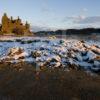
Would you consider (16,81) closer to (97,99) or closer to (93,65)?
(97,99)

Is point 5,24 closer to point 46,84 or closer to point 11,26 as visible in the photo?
point 11,26

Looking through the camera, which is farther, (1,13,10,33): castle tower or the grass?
(1,13,10,33): castle tower

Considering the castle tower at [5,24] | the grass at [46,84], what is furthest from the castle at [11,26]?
the grass at [46,84]

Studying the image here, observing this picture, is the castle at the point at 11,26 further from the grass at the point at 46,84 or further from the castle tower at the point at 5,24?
the grass at the point at 46,84

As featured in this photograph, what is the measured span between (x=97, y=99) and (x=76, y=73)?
16.6 feet

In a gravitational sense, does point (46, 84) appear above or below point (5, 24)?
below

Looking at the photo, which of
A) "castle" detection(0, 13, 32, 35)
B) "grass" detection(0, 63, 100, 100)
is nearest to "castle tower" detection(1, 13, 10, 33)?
"castle" detection(0, 13, 32, 35)

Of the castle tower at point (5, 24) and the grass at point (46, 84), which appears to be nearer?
the grass at point (46, 84)

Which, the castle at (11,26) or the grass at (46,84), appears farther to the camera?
the castle at (11,26)

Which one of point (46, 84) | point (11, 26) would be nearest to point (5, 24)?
point (11, 26)

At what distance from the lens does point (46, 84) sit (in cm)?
1336

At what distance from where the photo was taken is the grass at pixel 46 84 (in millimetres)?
11508

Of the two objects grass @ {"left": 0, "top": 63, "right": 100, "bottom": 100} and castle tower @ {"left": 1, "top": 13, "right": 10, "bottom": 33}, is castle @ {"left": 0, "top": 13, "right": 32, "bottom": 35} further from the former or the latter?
grass @ {"left": 0, "top": 63, "right": 100, "bottom": 100}

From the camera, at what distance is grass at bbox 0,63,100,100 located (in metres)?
11.5
